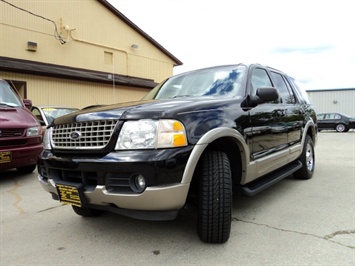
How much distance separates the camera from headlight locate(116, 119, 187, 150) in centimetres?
234

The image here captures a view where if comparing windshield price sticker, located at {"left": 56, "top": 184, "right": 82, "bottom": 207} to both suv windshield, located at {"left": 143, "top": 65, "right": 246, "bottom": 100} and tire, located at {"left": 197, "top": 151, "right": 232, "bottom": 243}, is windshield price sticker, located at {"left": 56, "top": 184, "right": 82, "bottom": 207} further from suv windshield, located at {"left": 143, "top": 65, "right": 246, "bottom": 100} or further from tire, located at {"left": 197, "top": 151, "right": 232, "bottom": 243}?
suv windshield, located at {"left": 143, "top": 65, "right": 246, "bottom": 100}

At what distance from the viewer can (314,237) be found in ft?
9.12

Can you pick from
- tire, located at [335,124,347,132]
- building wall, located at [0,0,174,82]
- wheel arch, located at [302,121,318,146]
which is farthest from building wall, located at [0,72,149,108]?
tire, located at [335,124,347,132]

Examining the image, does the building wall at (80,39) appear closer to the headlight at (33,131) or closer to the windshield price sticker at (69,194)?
the headlight at (33,131)

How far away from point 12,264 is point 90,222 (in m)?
0.95

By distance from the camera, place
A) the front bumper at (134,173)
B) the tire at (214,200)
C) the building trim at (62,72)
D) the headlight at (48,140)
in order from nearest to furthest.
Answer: the front bumper at (134,173) < the tire at (214,200) < the headlight at (48,140) < the building trim at (62,72)

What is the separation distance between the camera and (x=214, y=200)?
251 centimetres

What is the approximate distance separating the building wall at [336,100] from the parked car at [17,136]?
3134 cm

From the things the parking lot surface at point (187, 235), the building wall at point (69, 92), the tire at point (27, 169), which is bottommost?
the parking lot surface at point (187, 235)

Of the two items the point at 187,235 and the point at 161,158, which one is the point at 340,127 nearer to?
the point at 187,235

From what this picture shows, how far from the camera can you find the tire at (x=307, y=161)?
500cm

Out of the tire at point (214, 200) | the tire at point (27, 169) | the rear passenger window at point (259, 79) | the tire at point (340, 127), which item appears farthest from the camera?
the tire at point (340, 127)

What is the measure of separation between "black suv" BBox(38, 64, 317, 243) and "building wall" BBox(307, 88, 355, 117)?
3191 cm

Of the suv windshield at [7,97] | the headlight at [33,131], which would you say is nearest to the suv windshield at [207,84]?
the headlight at [33,131]
